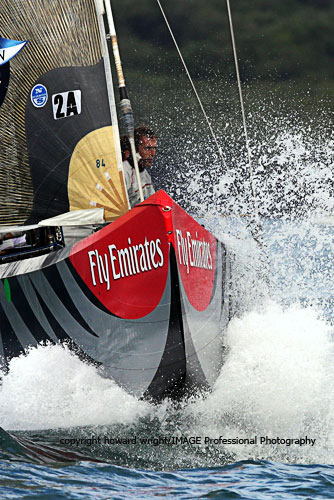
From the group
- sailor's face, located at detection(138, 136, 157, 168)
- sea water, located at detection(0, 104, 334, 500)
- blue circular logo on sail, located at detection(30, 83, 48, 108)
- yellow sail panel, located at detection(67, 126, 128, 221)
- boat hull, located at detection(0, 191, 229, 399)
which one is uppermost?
blue circular logo on sail, located at detection(30, 83, 48, 108)

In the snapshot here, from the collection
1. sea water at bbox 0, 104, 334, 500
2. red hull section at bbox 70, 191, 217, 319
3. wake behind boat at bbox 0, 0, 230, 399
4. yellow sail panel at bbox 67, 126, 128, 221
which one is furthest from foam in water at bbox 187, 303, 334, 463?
yellow sail panel at bbox 67, 126, 128, 221

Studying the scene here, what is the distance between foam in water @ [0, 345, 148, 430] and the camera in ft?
13.8

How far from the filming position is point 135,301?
426 cm

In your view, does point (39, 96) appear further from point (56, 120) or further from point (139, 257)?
point (139, 257)

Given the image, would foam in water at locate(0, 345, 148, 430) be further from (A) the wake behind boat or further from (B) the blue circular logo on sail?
(B) the blue circular logo on sail

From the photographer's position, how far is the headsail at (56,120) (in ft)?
16.6

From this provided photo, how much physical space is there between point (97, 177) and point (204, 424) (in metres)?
2.03

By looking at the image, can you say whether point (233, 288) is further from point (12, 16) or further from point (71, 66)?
point (12, 16)

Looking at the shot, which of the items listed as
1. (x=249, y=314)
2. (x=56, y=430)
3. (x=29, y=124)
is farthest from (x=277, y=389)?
(x=29, y=124)

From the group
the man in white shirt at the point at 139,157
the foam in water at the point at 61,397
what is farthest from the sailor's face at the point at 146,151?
the foam in water at the point at 61,397

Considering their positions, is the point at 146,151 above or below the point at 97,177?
above

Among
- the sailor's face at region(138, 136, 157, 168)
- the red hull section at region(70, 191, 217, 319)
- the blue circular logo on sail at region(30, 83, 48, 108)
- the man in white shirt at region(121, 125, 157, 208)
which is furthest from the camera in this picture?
the sailor's face at region(138, 136, 157, 168)

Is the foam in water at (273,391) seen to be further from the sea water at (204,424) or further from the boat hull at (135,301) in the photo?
the boat hull at (135,301)

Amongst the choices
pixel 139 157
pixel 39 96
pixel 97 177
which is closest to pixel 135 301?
pixel 97 177
